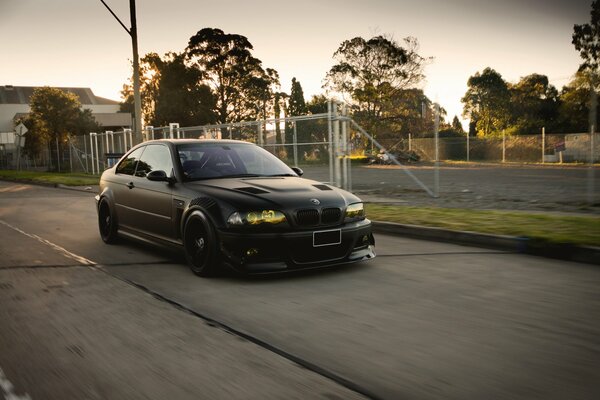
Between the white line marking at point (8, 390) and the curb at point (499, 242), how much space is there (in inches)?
235

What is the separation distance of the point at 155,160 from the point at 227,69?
162 ft

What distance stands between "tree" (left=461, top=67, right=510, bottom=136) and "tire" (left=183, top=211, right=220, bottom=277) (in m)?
59.8

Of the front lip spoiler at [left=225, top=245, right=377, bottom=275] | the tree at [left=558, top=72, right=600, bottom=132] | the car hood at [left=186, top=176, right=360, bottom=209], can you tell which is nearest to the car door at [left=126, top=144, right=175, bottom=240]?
the car hood at [left=186, top=176, right=360, bottom=209]

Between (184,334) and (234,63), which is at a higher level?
(234,63)

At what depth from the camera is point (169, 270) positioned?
6.50m

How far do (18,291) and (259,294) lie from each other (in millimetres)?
2298

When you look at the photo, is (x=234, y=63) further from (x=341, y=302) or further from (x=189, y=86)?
(x=341, y=302)

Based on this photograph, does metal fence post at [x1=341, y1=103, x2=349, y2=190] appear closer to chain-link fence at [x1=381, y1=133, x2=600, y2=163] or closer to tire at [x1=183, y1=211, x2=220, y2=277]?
tire at [x1=183, y1=211, x2=220, y2=277]

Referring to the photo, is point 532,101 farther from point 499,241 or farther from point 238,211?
point 238,211

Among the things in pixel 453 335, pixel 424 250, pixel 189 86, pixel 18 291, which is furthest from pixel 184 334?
pixel 189 86

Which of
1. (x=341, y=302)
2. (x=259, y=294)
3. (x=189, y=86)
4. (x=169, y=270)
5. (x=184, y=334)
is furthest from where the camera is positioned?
(x=189, y=86)

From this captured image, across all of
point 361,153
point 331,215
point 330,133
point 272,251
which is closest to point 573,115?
point 361,153

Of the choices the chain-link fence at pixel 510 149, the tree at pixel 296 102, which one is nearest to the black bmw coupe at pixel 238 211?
the chain-link fence at pixel 510 149

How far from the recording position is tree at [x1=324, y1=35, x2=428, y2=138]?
47312 mm
